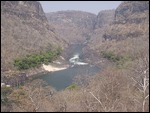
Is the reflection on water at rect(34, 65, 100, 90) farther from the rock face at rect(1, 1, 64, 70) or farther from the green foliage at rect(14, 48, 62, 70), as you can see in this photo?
the rock face at rect(1, 1, 64, 70)

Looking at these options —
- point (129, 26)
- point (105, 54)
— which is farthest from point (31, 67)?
point (129, 26)

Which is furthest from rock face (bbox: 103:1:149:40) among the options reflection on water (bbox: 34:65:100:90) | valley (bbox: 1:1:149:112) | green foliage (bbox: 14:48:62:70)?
reflection on water (bbox: 34:65:100:90)

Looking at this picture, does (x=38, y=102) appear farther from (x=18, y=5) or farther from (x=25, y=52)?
(x=18, y=5)

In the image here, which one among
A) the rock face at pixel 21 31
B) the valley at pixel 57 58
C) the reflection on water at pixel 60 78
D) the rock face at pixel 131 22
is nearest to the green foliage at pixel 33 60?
the valley at pixel 57 58

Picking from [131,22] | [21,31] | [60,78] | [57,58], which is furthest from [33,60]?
[131,22]

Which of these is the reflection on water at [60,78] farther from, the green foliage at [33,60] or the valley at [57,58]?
the green foliage at [33,60]
